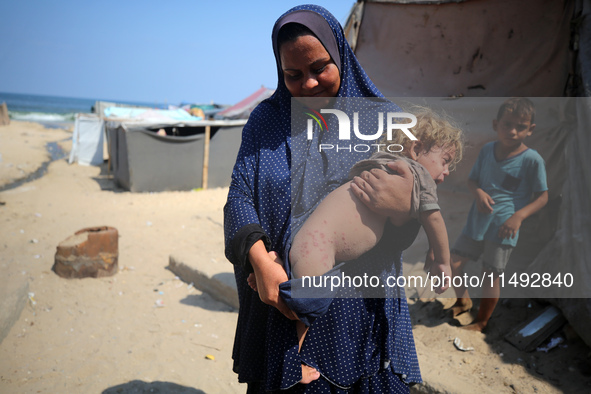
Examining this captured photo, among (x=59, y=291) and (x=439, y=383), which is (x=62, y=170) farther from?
(x=439, y=383)

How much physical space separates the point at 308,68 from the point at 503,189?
4.58 ft

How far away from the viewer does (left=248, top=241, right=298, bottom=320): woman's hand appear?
1.14 m

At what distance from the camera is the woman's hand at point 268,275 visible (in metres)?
1.14

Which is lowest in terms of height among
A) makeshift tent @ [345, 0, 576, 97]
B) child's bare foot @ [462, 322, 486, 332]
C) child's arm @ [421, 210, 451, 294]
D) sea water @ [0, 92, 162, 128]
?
sea water @ [0, 92, 162, 128]

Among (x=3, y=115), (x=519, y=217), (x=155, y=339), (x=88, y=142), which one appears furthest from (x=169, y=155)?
(x=3, y=115)

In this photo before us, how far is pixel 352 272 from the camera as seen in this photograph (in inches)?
49.0

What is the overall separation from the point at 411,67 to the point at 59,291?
14.5 ft

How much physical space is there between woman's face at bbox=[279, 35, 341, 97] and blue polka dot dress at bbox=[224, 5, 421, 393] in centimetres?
6

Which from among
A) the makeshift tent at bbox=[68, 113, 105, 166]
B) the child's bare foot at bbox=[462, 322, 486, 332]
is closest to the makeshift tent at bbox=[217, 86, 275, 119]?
the makeshift tent at bbox=[68, 113, 105, 166]

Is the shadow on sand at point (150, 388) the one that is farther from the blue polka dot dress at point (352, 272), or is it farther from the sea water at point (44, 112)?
the sea water at point (44, 112)

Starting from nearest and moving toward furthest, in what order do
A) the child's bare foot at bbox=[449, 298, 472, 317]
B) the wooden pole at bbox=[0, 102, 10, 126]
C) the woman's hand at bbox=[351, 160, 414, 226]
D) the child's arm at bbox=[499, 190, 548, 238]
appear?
the woman's hand at bbox=[351, 160, 414, 226]
the child's arm at bbox=[499, 190, 548, 238]
the child's bare foot at bbox=[449, 298, 472, 317]
the wooden pole at bbox=[0, 102, 10, 126]

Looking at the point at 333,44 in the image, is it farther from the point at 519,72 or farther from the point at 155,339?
the point at 519,72

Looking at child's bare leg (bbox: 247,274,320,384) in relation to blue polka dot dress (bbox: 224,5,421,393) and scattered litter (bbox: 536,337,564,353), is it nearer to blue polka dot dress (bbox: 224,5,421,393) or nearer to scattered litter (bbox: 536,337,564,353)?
blue polka dot dress (bbox: 224,5,421,393)

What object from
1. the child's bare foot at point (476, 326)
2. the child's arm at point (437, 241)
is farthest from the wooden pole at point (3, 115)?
the child's arm at point (437, 241)
